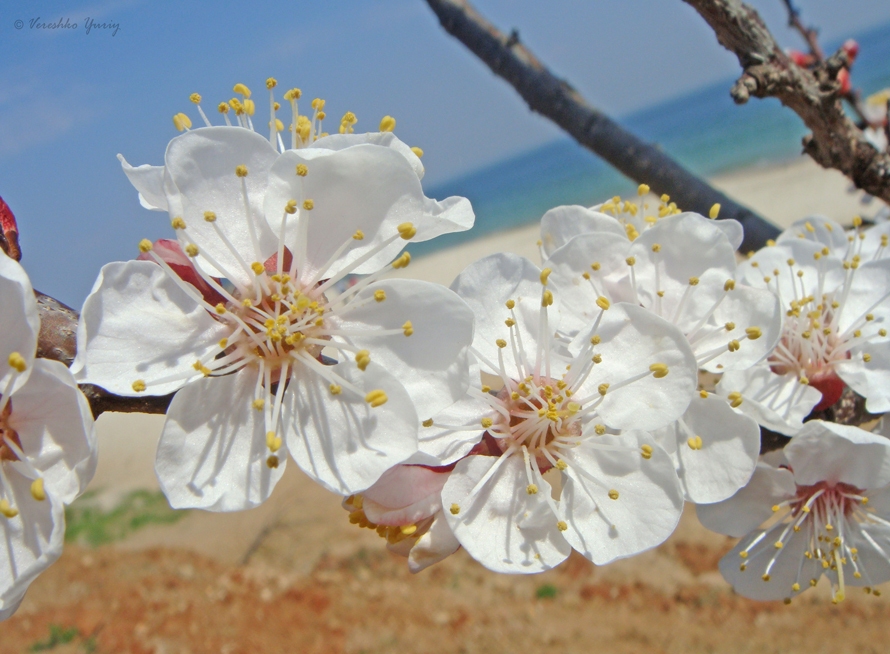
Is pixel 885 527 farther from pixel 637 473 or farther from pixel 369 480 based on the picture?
pixel 369 480

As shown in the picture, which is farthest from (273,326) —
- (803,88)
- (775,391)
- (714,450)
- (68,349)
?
(803,88)

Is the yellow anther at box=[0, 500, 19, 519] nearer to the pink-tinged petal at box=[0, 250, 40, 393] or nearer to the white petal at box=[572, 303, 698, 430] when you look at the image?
the pink-tinged petal at box=[0, 250, 40, 393]

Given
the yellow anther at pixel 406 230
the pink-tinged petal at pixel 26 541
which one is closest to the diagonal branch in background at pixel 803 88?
the yellow anther at pixel 406 230

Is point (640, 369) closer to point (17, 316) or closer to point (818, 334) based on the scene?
point (818, 334)

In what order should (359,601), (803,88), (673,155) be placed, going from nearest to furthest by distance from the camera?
1. (803,88)
2. (359,601)
3. (673,155)

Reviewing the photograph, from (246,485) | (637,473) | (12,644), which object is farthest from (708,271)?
(12,644)
